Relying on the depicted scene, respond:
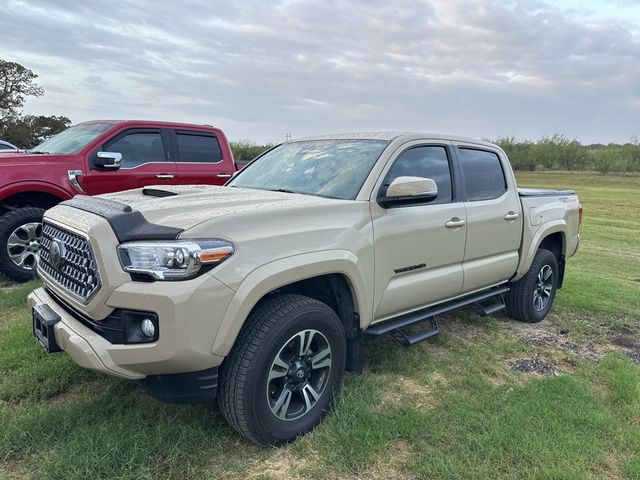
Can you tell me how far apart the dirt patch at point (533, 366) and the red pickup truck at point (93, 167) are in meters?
5.00

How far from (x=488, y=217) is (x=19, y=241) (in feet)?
16.9

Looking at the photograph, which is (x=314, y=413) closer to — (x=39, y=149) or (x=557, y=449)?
(x=557, y=449)

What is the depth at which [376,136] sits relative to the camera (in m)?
4.02

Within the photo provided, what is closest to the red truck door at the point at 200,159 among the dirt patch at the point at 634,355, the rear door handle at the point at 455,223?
the rear door handle at the point at 455,223

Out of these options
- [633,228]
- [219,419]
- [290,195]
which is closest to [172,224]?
[290,195]

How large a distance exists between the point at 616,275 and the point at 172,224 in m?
8.65

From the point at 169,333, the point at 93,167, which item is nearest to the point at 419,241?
the point at 169,333

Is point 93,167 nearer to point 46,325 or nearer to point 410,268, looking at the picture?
point 46,325

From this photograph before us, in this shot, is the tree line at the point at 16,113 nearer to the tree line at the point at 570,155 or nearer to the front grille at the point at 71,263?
the front grille at the point at 71,263

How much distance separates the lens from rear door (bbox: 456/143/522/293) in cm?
435

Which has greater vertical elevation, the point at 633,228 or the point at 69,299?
the point at 69,299

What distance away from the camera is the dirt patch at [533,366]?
4242mm

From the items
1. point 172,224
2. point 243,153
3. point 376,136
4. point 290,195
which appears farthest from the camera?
point 243,153

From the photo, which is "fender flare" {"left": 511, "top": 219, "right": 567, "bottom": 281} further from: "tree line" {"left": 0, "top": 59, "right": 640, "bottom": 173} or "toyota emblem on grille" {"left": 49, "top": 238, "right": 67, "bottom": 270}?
"tree line" {"left": 0, "top": 59, "right": 640, "bottom": 173}
